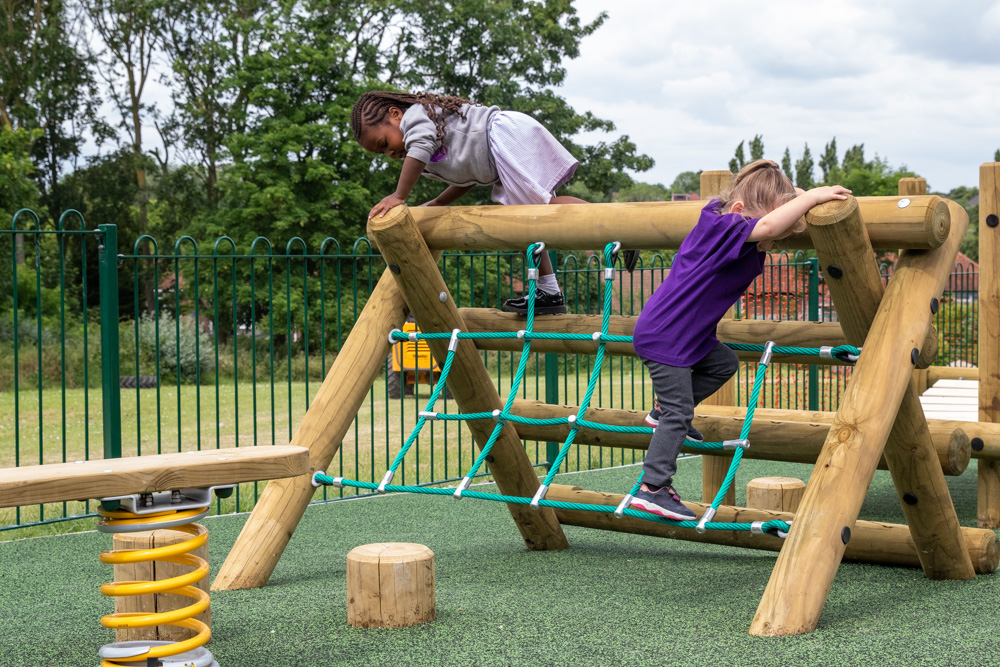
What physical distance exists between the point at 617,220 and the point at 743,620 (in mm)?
1423

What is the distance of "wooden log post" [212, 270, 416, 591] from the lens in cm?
371

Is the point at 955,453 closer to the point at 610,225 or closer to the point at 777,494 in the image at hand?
the point at 777,494

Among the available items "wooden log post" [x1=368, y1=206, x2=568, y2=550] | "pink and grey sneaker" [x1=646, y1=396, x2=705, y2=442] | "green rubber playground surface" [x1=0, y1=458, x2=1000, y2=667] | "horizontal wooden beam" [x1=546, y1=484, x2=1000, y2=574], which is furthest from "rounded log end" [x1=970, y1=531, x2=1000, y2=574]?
"wooden log post" [x1=368, y1=206, x2=568, y2=550]

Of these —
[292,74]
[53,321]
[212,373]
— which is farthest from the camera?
[292,74]

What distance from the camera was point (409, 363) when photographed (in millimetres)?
12102

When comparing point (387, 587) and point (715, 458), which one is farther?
point (715, 458)

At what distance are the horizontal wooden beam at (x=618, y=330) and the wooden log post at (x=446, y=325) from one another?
0.56 ft

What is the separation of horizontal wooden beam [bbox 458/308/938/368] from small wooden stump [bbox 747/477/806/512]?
1.24 meters

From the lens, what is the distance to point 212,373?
58.1 ft

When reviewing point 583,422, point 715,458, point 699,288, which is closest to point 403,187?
point 583,422

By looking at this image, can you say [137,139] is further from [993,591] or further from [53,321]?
[993,591]

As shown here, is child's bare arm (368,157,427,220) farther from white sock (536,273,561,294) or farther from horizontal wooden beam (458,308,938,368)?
white sock (536,273,561,294)

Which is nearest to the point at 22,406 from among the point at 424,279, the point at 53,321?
the point at 53,321

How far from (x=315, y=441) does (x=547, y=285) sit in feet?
3.85
